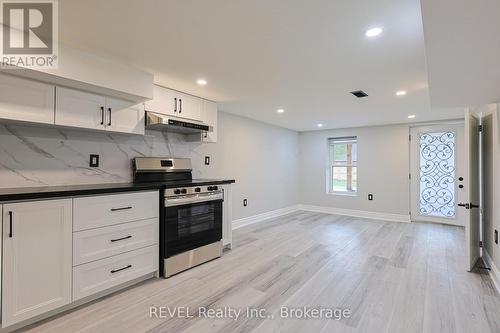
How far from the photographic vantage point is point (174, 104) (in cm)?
318

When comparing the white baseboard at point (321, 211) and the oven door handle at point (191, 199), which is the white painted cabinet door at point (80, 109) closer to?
the oven door handle at point (191, 199)

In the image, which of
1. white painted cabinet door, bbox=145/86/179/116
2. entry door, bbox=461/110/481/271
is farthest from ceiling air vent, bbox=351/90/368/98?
white painted cabinet door, bbox=145/86/179/116

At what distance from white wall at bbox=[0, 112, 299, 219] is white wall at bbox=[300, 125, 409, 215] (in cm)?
50

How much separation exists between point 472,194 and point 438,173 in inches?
105

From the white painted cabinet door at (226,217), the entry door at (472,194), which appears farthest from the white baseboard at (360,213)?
the white painted cabinet door at (226,217)

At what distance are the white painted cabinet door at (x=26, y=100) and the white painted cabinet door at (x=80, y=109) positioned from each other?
66 millimetres

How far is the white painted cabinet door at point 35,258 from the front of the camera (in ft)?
5.53

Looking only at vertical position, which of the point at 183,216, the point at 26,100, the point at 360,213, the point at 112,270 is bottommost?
the point at 360,213

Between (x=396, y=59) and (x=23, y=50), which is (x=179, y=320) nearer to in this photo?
(x=23, y=50)

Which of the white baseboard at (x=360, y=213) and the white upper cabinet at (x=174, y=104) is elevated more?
the white upper cabinet at (x=174, y=104)

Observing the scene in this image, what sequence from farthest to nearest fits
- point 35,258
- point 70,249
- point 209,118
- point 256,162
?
point 256,162 < point 209,118 < point 70,249 < point 35,258

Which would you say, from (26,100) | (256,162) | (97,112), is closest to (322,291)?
(97,112)

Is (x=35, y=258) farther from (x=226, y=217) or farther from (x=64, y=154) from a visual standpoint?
(x=226, y=217)

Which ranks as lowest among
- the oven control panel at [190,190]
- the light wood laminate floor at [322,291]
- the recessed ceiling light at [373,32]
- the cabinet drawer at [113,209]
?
the light wood laminate floor at [322,291]
